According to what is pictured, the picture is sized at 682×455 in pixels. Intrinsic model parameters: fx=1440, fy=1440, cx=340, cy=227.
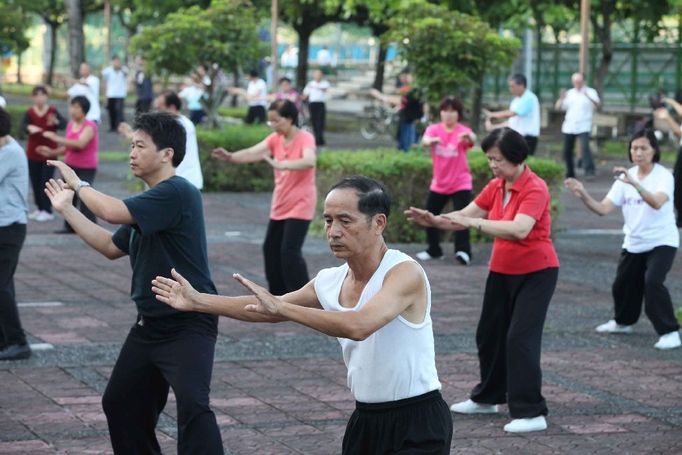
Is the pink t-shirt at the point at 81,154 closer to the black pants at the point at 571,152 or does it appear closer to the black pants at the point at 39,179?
the black pants at the point at 39,179

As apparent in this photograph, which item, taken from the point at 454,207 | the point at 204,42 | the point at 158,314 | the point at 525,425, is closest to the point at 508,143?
the point at 525,425

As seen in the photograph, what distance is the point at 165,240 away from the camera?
19.9 feet

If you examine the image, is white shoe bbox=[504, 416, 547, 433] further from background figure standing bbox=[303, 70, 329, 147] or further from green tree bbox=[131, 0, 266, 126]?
background figure standing bbox=[303, 70, 329, 147]

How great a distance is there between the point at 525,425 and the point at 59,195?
317 cm

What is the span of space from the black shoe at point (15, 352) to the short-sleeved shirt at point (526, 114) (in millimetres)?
11701

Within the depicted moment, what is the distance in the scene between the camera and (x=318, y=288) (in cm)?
509

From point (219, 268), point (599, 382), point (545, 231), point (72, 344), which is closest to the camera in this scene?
point (545, 231)

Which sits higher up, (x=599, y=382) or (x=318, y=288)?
(x=318, y=288)

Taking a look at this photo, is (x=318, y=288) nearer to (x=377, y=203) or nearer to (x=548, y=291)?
(x=377, y=203)

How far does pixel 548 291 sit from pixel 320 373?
1902 mm

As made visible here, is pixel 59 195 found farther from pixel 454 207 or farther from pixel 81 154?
pixel 81 154

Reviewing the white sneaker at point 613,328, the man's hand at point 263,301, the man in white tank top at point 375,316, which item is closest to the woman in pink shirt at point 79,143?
the white sneaker at point 613,328

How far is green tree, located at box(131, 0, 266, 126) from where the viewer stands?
22.7 metres

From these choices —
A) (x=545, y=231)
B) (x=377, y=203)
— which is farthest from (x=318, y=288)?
(x=545, y=231)
